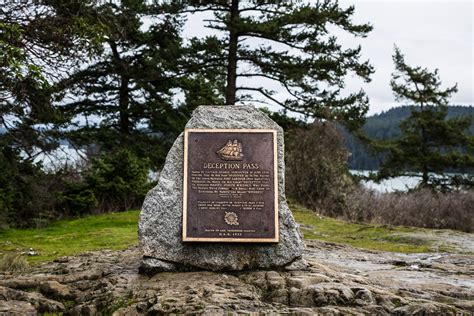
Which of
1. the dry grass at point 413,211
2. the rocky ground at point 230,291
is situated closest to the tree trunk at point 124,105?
the dry grass at point 413,211

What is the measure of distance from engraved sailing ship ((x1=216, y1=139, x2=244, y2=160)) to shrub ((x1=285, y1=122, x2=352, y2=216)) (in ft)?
31.2

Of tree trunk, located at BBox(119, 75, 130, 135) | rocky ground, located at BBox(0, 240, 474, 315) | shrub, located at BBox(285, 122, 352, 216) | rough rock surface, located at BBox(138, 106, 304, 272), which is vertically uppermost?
tree trunk, located at BBox(119, 75, 130, 135)

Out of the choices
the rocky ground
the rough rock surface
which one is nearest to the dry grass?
the rocky ground

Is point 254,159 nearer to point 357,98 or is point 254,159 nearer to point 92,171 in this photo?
point 92,171

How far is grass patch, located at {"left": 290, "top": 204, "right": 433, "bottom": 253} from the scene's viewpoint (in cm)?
870

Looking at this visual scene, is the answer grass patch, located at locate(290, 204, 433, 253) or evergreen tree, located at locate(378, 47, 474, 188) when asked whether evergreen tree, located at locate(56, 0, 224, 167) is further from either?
evergreen tree, located at locate(378, 47, 474, 188)

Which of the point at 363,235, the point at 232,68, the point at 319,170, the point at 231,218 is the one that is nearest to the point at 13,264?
the point at 231,218

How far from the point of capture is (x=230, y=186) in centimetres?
552

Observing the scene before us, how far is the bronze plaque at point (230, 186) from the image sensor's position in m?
5.40

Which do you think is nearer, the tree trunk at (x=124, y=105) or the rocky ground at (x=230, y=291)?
the rocky ground at (x=230, y=291)

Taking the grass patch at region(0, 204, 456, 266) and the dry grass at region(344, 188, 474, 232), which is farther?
the dry grass at region(344, 188, 474, 232)

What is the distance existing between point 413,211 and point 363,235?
6.44 metres

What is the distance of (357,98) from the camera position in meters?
17.1

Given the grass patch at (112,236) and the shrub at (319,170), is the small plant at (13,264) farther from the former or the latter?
the shrub at (319,170)
